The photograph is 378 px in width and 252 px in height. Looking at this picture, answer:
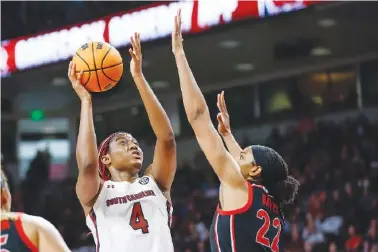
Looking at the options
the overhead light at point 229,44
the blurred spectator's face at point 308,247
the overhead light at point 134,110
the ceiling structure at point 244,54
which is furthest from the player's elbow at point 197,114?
the overhead light at point 134,110

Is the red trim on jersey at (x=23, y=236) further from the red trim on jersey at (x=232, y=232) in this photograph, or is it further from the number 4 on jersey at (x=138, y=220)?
the red trim on jersey at (x=232, y=232)

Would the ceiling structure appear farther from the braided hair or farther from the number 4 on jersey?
the number 4 on jersey

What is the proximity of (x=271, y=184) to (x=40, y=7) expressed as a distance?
10728 millimetres

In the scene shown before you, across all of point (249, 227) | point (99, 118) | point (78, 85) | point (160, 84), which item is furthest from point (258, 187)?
point (99, 118)

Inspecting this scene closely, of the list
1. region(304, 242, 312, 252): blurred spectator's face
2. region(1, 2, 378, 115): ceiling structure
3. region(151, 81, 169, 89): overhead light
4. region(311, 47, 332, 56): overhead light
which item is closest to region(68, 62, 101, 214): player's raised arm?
region(304, 242, 312, 252): blurred spectator's face

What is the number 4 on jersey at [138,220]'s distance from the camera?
14.5ft

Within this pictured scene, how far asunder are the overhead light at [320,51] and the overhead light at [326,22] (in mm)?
1290

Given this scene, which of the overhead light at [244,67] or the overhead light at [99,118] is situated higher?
the overhead light at [244,67]

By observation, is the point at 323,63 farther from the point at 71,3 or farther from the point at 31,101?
the point at 31,101

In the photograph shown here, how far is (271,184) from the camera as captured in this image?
A: 4.36 meters

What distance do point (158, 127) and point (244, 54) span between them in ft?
36.6

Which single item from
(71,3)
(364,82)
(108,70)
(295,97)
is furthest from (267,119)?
(108,70)

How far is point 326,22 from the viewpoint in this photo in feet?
45.2

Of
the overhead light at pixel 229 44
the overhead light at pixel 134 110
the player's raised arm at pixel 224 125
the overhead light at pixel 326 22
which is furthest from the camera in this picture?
the overhead light at pixel 134 110
